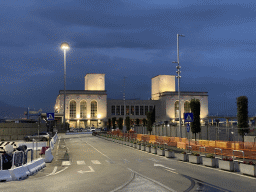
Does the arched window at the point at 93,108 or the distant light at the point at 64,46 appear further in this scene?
the arched window at the point at 93,108

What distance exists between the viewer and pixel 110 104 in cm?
13500

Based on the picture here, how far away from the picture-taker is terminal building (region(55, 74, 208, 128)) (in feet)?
408

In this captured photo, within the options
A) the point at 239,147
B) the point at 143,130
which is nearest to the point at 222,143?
the point at 239,147

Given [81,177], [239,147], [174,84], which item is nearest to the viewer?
[81,177]

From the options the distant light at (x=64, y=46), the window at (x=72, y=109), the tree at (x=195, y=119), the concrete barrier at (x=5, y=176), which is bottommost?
the concrete barrier at (x=5, y=176)

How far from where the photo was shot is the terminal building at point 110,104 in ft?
408

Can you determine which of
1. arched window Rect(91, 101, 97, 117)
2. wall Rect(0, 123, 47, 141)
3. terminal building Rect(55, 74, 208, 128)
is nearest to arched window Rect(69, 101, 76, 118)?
terminal building Rect(55, 74, 208, 128)

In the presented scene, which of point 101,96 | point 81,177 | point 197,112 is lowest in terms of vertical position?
point 81,177

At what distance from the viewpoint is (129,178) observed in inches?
624

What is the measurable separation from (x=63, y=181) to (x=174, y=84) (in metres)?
130

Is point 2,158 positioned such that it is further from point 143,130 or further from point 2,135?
point 143,130

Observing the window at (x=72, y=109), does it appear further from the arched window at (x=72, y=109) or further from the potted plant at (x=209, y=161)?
the potted plant at (x=209, y=161)

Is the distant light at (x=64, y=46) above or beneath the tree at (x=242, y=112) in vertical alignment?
above

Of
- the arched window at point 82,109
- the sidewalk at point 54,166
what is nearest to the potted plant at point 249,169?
the sidewalk at point 54,166
